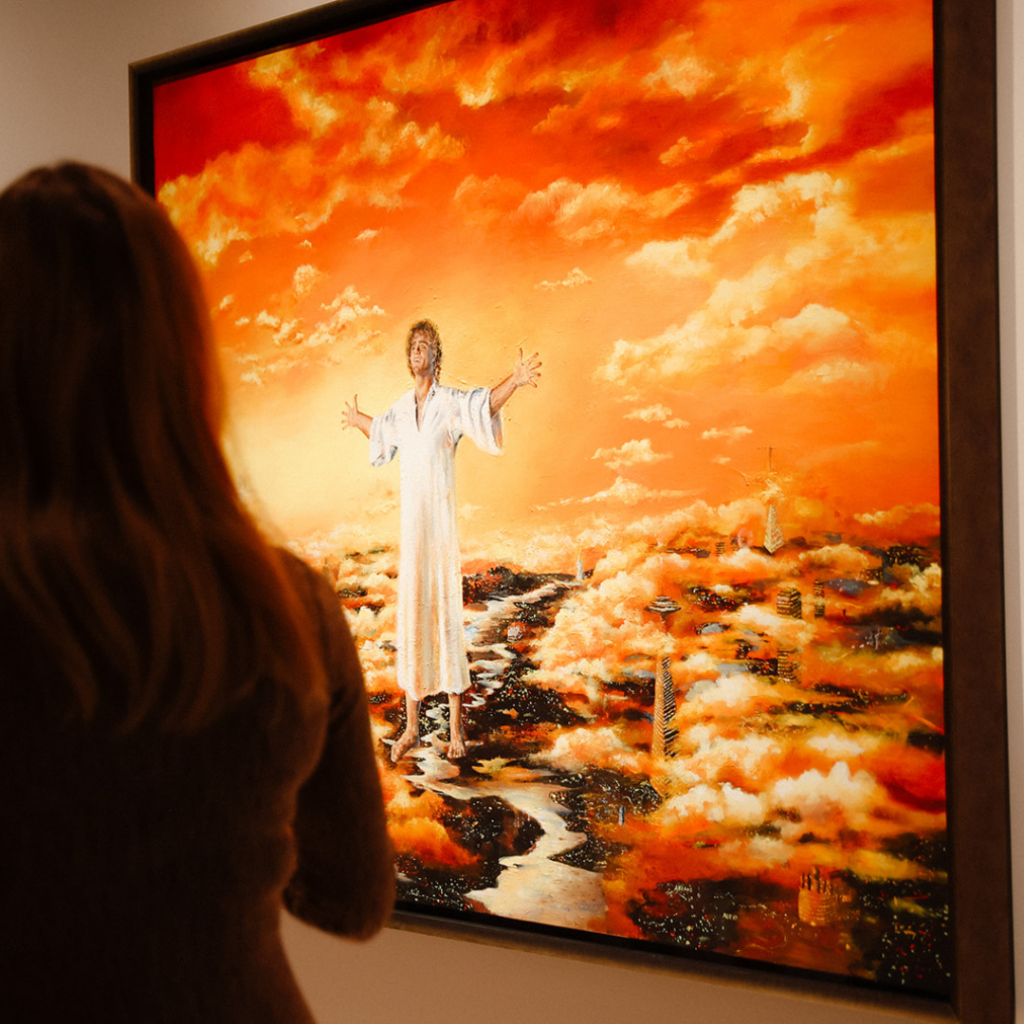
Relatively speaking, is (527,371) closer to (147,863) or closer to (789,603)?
(789,603)

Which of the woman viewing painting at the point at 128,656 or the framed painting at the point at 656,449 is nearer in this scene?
the woman viewing painting at the point at 128,656

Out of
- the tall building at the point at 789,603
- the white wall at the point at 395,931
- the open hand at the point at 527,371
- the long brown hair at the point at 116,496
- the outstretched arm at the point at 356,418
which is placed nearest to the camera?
the long brown hair at the point at 116,496

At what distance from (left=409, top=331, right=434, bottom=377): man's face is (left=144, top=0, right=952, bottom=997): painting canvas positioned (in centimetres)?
3

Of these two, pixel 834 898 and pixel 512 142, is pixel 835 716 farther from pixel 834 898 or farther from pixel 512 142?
pixel 512 142

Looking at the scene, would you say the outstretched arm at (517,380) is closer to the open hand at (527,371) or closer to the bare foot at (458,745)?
the open hand at (527,371)

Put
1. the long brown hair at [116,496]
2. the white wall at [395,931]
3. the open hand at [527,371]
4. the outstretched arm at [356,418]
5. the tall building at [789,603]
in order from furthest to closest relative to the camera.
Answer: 1. the outstretched arm at [356,418]
2. the open hand at [527,371]
3. the tall building at [789,603]
4. the white wall at [395,931]
5. the long brown hair at [116,496]

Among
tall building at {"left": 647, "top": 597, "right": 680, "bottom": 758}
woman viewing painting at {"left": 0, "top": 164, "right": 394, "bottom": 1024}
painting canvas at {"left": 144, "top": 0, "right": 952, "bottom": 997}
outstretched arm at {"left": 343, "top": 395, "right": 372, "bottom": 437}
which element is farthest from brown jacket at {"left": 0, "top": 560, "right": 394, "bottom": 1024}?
outstretched arm at {"left": 343, "top": 395, "right": 372, "bottom": 437}

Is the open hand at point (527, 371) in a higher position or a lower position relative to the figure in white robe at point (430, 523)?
higher

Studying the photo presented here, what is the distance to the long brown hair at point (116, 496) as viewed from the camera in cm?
53

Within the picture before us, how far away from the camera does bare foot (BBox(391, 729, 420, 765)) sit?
4.76ft

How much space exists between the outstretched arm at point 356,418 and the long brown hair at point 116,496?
2.92 ft

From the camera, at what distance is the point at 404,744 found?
1.46 m

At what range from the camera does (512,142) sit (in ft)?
4.53

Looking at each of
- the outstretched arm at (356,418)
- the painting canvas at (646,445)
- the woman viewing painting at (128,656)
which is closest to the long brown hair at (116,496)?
the woman viewing painting at (128,656)
